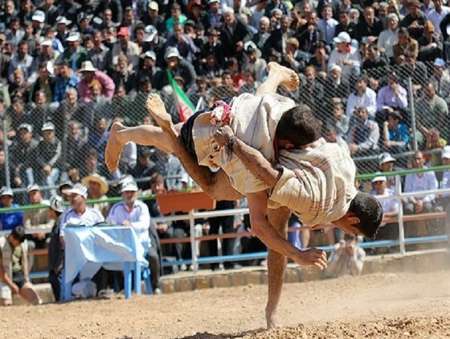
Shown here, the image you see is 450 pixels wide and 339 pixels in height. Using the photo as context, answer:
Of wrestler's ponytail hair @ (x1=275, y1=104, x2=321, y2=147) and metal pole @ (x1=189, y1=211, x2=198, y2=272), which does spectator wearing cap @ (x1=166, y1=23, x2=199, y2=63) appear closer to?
metal pole @ (x1=189, y1=211, x2=198, y2=272)

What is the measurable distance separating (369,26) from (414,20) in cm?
67

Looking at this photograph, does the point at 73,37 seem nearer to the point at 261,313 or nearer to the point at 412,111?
the point at 412,111

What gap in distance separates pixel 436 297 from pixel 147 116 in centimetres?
551

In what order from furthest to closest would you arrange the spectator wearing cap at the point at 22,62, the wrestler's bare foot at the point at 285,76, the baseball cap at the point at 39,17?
1. the baseball cap at the point at 39,17
2. the spectator wearing cap at the point at 22,62
3. the wrestler's bare foot at the point at 285,76

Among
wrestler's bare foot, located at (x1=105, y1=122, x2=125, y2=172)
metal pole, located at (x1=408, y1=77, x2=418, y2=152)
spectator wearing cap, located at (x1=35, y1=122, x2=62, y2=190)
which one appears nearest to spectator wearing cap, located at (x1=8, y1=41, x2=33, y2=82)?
spectator wearing cap, located at (x1=35, y1=122, x2=62, y2=190)

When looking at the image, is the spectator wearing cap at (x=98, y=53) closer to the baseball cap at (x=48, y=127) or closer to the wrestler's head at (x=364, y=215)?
the baseball cap at (x=48, y=127)

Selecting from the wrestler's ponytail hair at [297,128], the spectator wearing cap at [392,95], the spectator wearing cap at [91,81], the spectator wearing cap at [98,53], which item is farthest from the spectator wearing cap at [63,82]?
the wrestler's ponytail hair at [297,128]

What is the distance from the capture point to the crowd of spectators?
14.4 metres

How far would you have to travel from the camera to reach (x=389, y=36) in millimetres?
15711

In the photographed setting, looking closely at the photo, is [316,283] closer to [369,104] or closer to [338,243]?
[338,243]

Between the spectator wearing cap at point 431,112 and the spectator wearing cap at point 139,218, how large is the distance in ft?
11.5

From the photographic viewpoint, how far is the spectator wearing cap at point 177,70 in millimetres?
16234

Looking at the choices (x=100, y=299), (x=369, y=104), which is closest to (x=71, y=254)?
(x=100, y=299)

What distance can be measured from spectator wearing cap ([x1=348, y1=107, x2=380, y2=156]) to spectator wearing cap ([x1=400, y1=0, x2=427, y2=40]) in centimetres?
176
